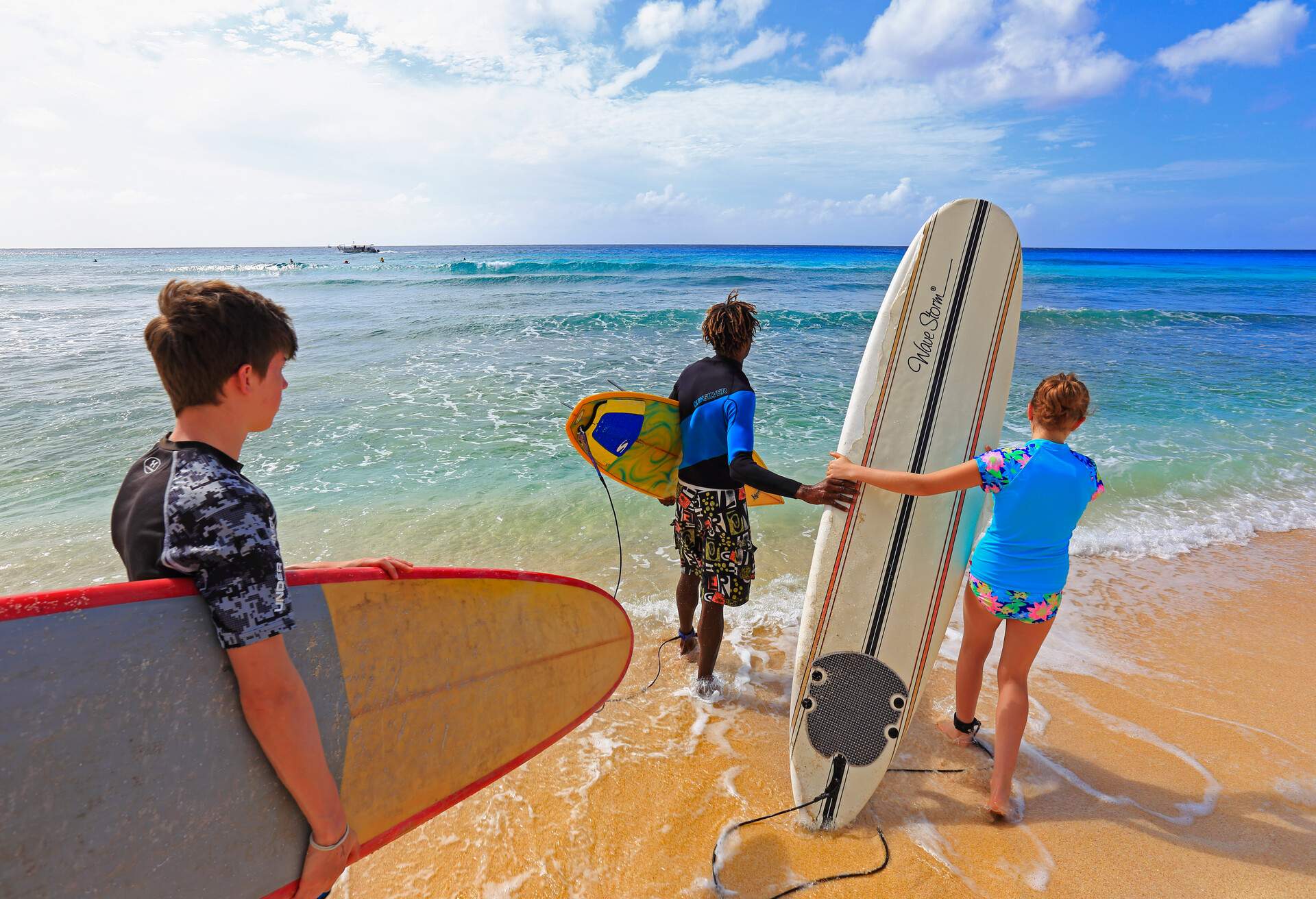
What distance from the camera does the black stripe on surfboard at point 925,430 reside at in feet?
9.77

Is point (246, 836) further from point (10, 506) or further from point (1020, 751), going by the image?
point (10, 506)

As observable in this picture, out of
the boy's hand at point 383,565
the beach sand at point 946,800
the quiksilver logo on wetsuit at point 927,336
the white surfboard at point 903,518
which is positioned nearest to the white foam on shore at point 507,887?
the beach sand at point 946,800

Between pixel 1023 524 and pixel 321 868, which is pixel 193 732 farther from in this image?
pixel 1023 524

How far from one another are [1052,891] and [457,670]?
7.35 feet

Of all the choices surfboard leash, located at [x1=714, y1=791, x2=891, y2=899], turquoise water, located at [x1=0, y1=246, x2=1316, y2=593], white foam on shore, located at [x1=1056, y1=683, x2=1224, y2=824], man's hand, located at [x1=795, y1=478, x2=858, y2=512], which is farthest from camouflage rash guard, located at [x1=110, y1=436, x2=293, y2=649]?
turquoise water, located at [x1=0, y1=246, x2=1316, y2=593]

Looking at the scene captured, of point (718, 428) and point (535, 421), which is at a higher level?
point (718, 428)

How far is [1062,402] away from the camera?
2.37 meters

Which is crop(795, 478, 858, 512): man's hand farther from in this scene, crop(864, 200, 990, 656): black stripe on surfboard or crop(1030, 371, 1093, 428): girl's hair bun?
crop(1030, 371, 1093, 428): girl's hair bun

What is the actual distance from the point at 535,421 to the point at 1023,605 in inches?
278

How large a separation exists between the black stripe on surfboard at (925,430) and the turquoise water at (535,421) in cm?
186

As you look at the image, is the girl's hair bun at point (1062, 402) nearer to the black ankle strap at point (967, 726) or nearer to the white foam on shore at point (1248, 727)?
the black ankle strap at point (967, 726)

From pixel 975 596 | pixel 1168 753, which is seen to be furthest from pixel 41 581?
pixel 1168 753

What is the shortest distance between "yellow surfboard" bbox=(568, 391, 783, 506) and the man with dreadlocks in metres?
0.37

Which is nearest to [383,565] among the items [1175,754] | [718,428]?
[718,428]
